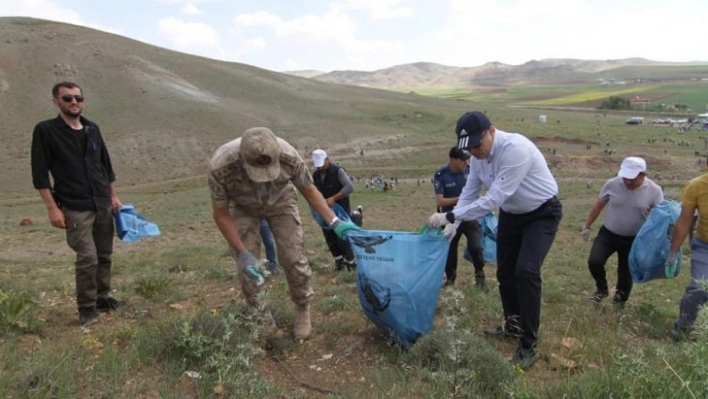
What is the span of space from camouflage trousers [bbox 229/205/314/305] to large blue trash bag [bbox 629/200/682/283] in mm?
3142

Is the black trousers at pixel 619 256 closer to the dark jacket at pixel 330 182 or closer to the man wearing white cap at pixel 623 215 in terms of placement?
the man wearing white cap at pixel 623 215

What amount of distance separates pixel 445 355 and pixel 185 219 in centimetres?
1523

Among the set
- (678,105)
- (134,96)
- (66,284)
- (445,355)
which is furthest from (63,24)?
(678,105)

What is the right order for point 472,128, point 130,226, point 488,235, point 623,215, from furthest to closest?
point 488,235
point 623,215
point 130,226
point 472,128

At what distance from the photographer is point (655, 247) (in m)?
5.13

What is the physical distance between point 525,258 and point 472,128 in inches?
39.8

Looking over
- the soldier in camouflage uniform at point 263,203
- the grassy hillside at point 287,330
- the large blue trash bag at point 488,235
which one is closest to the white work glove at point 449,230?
the grassy hillside at point 287,330

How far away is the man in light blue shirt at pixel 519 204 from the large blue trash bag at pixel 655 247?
1643mm

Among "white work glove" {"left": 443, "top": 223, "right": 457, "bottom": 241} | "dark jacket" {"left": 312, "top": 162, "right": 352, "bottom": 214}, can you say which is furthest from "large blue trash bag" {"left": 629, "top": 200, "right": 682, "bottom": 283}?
"dark jacket" {"left": 312, "top": 162, "right": 352, "bottom": 214}

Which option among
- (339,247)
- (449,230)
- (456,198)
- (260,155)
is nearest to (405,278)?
(449,230)

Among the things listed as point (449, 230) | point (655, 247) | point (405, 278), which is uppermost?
point (449, 230)

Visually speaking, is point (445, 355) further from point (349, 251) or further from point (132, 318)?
point (349, 251)

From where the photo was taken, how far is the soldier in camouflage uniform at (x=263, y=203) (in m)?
3.81

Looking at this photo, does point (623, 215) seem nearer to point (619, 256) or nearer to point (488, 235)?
point (619, 256)
